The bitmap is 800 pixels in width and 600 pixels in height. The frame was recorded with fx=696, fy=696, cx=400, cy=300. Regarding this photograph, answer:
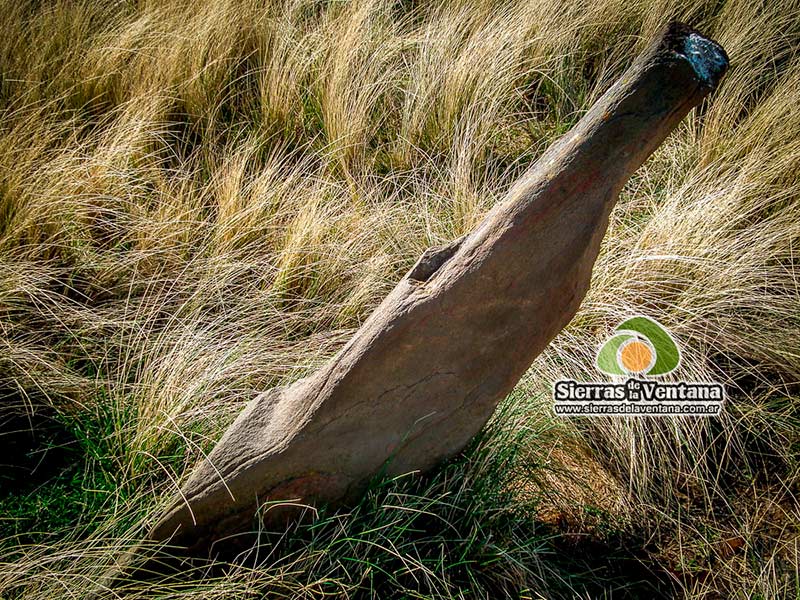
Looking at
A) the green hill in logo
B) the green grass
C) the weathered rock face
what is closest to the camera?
the weathered rock face

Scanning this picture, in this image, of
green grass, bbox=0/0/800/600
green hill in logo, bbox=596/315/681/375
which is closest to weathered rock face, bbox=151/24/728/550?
green grass, bbox=0/0/800/600

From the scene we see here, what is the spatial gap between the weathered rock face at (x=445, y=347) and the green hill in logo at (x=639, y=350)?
0.71 m

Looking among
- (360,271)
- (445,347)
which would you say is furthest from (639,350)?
(360,271)

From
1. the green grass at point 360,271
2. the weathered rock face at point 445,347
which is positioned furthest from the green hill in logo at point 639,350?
the weathered rock face at point 445,347

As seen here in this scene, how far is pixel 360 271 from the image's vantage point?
2859 mm

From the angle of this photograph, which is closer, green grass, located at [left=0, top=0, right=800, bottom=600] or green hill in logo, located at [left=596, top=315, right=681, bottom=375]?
green grass, located at [left=0, top=0, right=800, bottom=600]

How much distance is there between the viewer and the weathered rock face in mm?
1685

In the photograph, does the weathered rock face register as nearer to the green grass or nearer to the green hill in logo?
the green grass

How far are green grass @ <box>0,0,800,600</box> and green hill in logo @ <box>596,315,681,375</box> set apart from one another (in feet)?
0.21

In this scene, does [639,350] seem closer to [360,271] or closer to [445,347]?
[445,347]

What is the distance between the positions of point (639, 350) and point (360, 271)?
112 cm

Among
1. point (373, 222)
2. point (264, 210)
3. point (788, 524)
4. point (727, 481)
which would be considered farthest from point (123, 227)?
point (788, 524)

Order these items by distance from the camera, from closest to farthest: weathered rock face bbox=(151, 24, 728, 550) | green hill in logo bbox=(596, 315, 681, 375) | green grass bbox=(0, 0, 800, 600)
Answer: weathered rock face bbox=(151, 24, 728, 550) < green grass bbox=(0, 0, 800, 600) < green hill in logo bbox=(596, 315, 681, 375)

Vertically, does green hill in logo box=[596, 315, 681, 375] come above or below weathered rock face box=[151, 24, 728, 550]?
below
